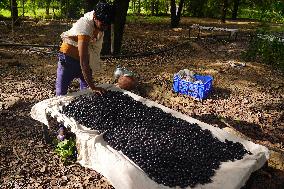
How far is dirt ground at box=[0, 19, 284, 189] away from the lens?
5.21 meters

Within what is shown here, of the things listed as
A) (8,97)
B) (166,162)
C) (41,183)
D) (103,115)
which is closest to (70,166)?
(41,183)

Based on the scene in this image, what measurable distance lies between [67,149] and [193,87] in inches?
144

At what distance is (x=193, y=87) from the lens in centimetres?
800

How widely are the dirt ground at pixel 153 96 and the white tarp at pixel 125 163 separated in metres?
0.33

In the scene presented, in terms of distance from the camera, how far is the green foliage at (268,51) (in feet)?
34.8

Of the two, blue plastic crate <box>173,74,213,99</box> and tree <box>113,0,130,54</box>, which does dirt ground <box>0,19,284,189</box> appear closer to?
blue plastic crate <box>173,74,213,99</box>

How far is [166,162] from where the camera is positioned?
409 cm

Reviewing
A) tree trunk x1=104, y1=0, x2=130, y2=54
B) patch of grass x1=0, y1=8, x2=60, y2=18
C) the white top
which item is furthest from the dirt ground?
patch of grass x1=0, y1=8, x2=60, y2=18

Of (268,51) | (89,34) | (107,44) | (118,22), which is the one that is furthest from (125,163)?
(268,51)

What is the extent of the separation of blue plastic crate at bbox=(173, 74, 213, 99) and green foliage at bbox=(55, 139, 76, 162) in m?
3.51

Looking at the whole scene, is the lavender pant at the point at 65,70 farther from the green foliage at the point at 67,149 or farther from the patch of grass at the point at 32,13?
the patch of grass at the point at 32,13

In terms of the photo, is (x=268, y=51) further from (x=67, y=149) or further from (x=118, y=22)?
(x=67, y=149)

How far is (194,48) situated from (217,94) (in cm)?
503

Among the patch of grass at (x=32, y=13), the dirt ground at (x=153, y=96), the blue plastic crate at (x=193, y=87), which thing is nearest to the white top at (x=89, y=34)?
the dirt ground at (x=153, y=96)
